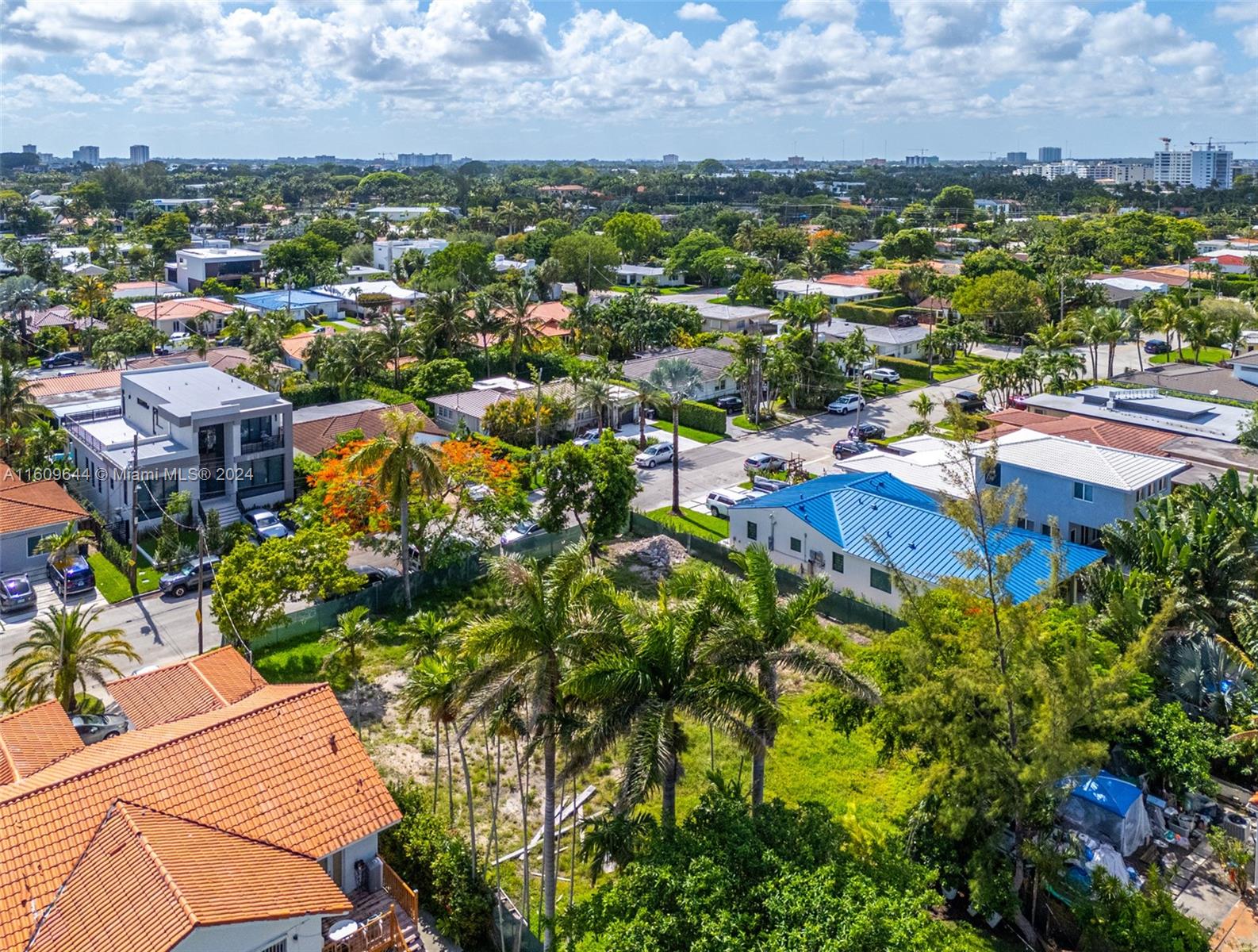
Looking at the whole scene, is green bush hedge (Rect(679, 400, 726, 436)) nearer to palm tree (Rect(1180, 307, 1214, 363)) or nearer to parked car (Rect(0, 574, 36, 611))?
parked car (Rect(0, 574, 36, 611))

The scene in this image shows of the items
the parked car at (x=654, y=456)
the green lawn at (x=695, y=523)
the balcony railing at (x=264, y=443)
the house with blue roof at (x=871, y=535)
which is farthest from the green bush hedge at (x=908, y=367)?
the balcony railing at (x=264, y=443)

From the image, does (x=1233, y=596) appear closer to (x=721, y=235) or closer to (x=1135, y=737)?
(x=1135, y=737)

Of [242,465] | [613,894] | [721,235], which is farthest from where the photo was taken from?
[721,235]

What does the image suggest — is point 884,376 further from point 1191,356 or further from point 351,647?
point 351,647

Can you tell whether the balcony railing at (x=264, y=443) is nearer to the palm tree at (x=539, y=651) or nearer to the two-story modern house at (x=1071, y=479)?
the two-story modern house at (x=1071, y=479)

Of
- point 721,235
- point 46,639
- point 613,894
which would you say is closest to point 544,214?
point 721,235

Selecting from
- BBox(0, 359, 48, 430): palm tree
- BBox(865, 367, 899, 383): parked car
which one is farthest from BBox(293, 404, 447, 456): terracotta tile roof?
BBox(865, 367, 899, 383): parked car
